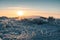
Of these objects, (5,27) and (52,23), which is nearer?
(5,27)

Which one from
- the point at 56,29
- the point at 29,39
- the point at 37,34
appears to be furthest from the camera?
the point at 56,29

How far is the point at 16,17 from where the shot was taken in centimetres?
1145

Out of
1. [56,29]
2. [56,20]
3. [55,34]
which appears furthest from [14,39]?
[56,20]

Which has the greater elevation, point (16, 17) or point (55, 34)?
point (16, 17)

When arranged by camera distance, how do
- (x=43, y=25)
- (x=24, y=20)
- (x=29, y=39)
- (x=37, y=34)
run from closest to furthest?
(x=29, y=39) < (x=37, y=34) < (x=43, y=25) < (x=24, y=20)

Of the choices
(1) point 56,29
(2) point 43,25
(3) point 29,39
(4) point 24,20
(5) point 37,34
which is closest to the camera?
(3) point 29,39

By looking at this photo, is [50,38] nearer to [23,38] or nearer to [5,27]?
[23,38]

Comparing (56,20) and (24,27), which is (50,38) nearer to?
(24,27)

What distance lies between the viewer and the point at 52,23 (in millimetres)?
10773

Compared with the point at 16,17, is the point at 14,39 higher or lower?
lower

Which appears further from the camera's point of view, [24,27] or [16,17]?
[16,17]

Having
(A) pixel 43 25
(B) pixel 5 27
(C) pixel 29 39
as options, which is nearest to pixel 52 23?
(A) pixel 43 25

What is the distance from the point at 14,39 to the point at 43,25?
2.74 meters

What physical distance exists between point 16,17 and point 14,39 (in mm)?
3587
